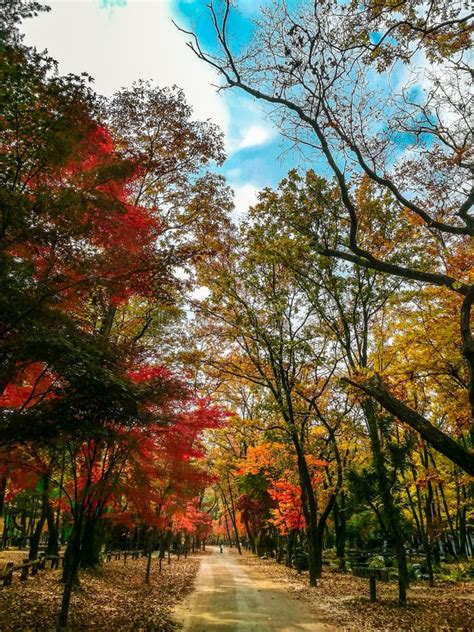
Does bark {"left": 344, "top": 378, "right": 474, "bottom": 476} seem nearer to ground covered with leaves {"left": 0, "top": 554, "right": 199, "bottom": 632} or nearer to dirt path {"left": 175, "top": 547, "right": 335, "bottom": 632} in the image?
dirt path {"left": 175, "top": 547, "right": 335, "bottom": 632}

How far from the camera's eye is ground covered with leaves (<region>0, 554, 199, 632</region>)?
847 cm

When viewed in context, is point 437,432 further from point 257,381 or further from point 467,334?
point 257,381

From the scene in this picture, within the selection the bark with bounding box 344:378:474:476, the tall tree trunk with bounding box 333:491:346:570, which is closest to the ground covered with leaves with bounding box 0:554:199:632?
the bark with bounding box 344:378:474:476

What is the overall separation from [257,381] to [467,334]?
1225 cm

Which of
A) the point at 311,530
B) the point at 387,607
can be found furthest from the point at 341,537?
the point at 387,607

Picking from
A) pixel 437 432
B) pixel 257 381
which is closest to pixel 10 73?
pixel 437 432

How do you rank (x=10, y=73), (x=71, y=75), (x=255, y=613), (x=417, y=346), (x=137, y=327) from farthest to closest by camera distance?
1. (x=137, y=327)
2. (x=417, y=346)
3. (x=255, y=613)
4. (x=71, y=75)
5. (x=10, y=73)

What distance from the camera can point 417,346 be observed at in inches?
487

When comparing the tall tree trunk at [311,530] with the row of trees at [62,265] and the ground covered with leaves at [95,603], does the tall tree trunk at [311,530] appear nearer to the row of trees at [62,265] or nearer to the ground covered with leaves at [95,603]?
the ground covered with leaves at [95,603]

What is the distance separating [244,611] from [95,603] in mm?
4068

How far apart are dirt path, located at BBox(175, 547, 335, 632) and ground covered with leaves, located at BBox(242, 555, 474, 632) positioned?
0.57m

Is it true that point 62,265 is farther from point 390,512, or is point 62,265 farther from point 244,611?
point 390,512

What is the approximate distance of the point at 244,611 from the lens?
10375mm

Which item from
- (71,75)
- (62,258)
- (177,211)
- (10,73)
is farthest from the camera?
(177,211)
